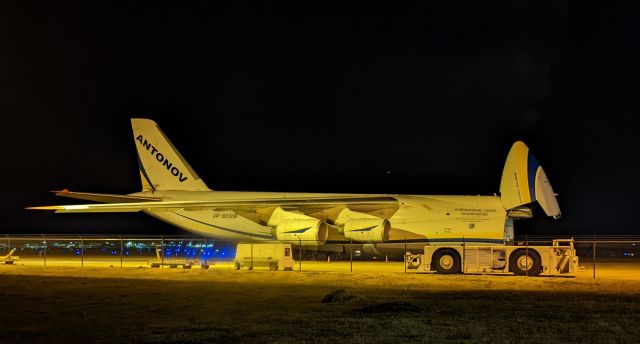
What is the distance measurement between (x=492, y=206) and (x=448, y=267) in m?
3.54

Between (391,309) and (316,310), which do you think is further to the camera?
(316,310)

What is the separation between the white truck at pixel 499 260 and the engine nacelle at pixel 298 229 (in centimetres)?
409

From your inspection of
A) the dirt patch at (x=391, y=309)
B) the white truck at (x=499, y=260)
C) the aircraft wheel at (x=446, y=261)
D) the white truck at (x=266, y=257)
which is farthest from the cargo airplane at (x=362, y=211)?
the dirt patch at (x=391, y=309)

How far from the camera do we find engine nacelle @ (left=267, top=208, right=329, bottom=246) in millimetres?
29328

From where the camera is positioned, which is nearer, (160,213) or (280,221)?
(280,221)

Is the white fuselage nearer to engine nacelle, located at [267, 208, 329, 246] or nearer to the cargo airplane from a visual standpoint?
the cargo airplane

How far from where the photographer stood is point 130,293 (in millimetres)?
18781

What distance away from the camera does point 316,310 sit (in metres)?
14.8

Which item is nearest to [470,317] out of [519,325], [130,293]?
[519,325]

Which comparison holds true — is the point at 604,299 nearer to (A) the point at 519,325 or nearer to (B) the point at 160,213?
(A) the point at 519,325

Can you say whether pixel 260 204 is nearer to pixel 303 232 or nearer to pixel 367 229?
pixel 303 232

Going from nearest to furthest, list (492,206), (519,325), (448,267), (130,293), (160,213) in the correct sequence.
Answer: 1. (519,325)
2. (130,293)
3. (448,267)
4. (492,206)
5. (160,213)

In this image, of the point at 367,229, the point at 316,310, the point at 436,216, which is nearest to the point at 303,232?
the point at 367,229

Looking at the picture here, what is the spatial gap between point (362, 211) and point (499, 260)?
7128 mm
